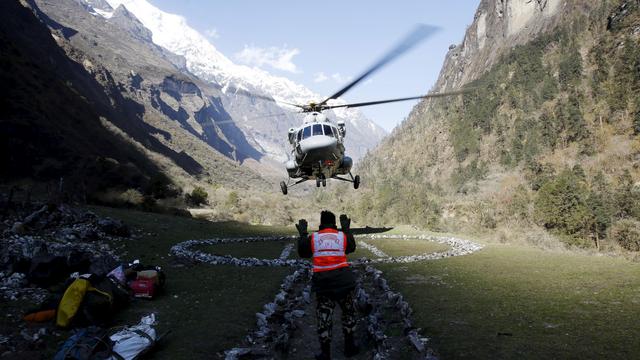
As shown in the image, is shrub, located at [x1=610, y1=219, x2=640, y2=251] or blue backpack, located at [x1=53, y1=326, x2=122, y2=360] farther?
shrub, located at [x1=610, y1=219, x2=640, y2=251]

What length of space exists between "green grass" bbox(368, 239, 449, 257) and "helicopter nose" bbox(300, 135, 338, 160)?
626 cm

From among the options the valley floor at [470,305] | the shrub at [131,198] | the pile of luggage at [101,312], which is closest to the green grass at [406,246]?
the valley floor at [470,305]

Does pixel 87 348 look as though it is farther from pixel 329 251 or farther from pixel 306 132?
pixel 306 132

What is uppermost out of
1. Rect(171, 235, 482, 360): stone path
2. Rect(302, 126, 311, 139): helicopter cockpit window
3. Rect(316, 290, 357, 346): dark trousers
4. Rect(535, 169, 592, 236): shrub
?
Rect(302, 126, 311, 139): helicopter cockpit window

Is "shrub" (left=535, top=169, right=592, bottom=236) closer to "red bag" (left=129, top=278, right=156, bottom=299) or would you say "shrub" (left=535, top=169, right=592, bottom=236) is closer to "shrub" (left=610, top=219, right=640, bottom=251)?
"shrub" (left=610, top=219, right=640, bottom=251)

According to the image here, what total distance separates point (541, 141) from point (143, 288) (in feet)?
328

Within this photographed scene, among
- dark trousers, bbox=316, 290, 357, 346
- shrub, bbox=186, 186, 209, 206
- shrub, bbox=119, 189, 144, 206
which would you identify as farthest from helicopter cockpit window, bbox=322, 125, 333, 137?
shrub, bbox=186, 186, 209, 206

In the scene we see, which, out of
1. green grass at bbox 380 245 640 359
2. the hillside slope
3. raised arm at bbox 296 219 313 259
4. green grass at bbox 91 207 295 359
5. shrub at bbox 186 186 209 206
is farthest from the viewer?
shrub at bbox 186 186 209 206

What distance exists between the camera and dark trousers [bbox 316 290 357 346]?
26.6 ft

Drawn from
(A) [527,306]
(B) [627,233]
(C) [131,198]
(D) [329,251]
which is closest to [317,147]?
(A) [527,306]

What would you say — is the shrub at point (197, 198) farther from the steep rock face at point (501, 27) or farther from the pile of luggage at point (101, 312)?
the steep rock face at point (501, 27)

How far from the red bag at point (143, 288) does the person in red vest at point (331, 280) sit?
5.82 m

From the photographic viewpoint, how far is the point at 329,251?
849 cm

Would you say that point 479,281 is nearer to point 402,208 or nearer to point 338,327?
point 338,327
